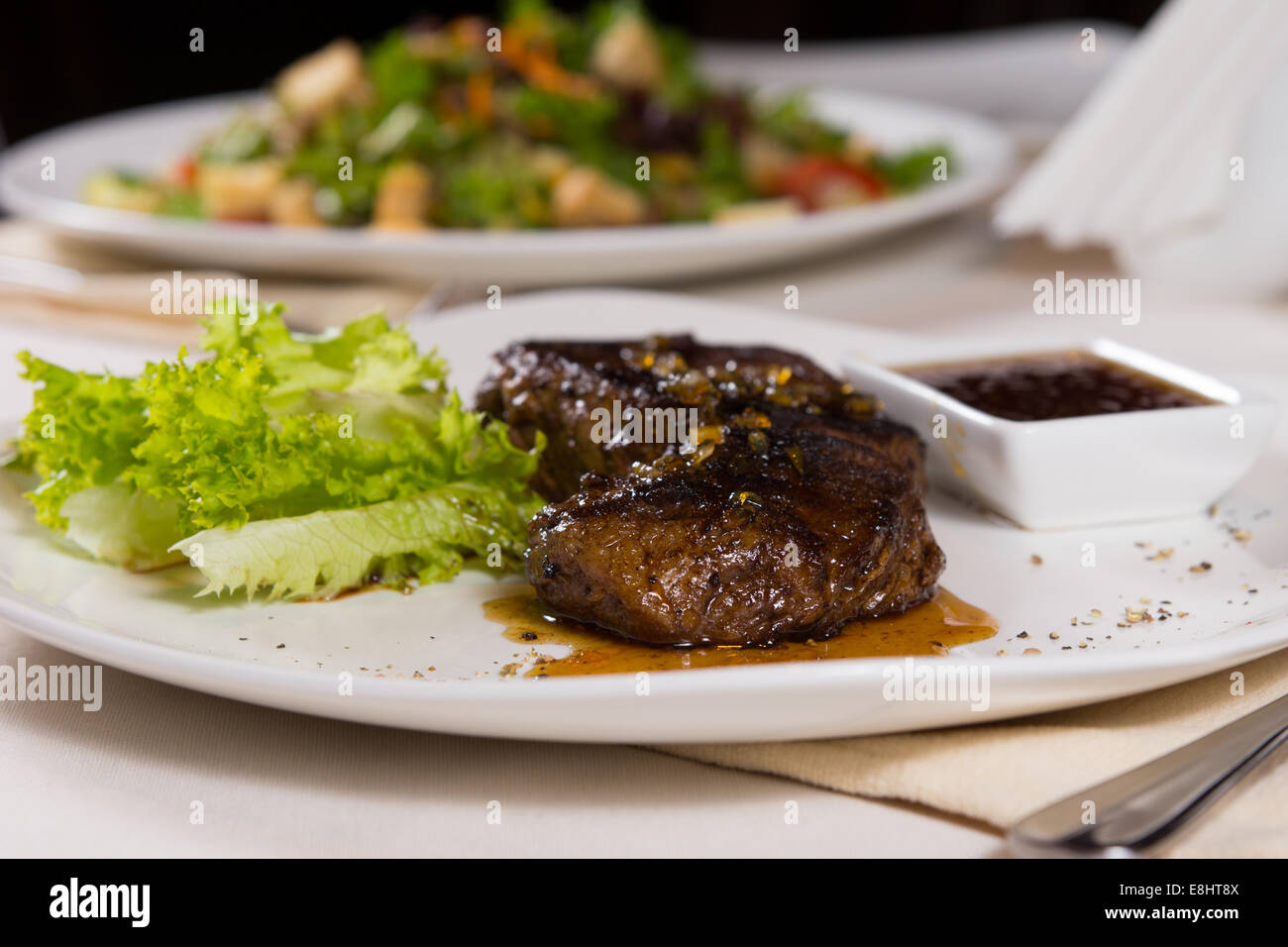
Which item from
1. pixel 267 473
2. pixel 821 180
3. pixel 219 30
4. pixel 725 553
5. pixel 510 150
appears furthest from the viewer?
pixel 219 30

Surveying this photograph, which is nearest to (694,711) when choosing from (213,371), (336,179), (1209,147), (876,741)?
(876,741)

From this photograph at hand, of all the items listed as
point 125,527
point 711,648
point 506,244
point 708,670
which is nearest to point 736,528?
point 711,648

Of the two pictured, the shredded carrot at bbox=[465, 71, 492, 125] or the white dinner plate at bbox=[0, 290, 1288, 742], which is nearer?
the white dinner plate at bbox=[0, 290, 1288, 742]

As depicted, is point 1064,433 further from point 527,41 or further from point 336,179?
point 527,41

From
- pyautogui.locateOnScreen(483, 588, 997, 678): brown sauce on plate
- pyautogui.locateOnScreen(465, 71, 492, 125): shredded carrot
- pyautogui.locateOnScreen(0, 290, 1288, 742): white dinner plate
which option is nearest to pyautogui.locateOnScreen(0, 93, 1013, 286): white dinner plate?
pyautogui.locateOnScreen(465, 71, 492, 125): shredded carrot

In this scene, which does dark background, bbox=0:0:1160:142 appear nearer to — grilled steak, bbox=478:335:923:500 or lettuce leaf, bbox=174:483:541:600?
grilled steak, bbox=478:335:923:500

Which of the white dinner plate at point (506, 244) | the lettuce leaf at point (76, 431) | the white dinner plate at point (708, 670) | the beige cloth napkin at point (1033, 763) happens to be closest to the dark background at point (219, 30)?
the white dinner plate at point (506, 244)

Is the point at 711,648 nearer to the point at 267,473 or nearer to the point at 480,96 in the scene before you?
the point at 267,473
